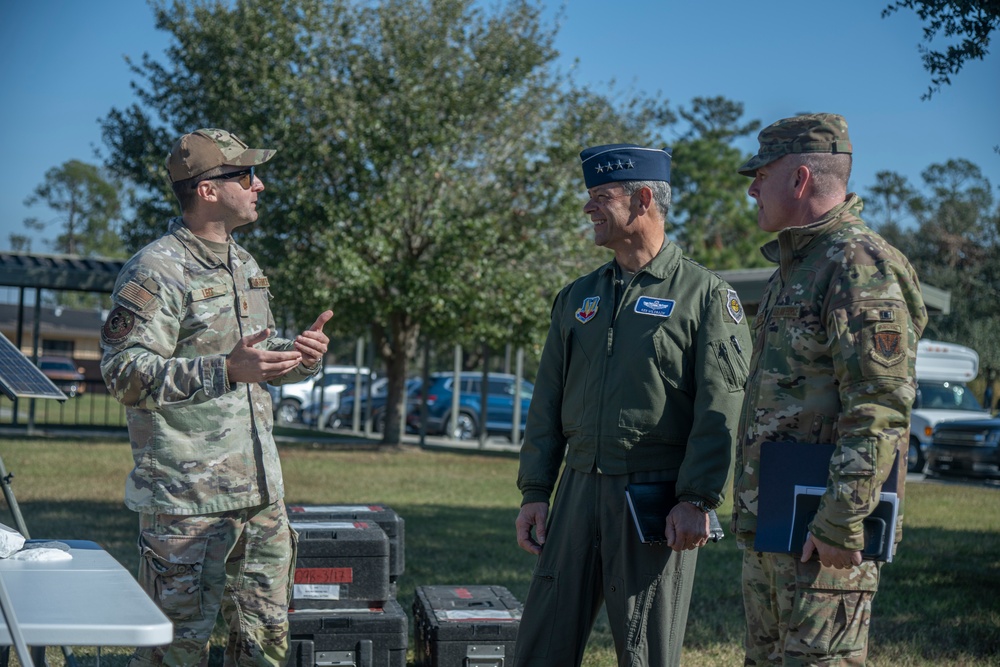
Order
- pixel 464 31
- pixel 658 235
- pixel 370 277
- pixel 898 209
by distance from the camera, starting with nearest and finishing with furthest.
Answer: pixel 658 235 < pixel 370 277 < pixel 464 31 < pixel 898 209

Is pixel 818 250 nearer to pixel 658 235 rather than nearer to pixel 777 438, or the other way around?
pixel 777 438

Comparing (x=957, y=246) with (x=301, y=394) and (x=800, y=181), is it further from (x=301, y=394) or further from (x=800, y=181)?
(x=800, y=181)

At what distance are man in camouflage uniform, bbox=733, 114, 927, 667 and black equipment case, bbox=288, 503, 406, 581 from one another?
256 cm

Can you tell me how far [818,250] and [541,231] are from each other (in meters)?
16.9

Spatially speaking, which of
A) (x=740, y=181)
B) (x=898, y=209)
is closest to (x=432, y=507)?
(x=740, y=181)

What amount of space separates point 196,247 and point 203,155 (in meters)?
0.32

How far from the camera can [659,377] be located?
135 inches

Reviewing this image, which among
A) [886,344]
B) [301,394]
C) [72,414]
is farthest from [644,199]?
[72,414]

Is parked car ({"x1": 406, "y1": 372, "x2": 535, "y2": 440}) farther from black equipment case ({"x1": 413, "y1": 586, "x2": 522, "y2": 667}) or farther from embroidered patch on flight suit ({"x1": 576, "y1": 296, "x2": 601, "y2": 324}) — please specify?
embroidered patch on flight suit ({"x1": 576, "y1": 296, "x2": 601, "y2": 324})

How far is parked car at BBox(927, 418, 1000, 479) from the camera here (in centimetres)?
1702

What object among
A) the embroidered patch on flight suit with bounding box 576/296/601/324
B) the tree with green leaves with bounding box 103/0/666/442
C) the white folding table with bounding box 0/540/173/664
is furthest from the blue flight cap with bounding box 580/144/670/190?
the tree with green leaves with bounding box 103/0/666/442

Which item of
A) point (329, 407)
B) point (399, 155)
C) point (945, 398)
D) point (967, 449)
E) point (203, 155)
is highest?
point (399, 155)

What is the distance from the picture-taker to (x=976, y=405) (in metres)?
21.0

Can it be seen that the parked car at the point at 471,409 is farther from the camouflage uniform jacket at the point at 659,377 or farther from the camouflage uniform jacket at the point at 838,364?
the camouflage uniform jacket at the point at 838,364
